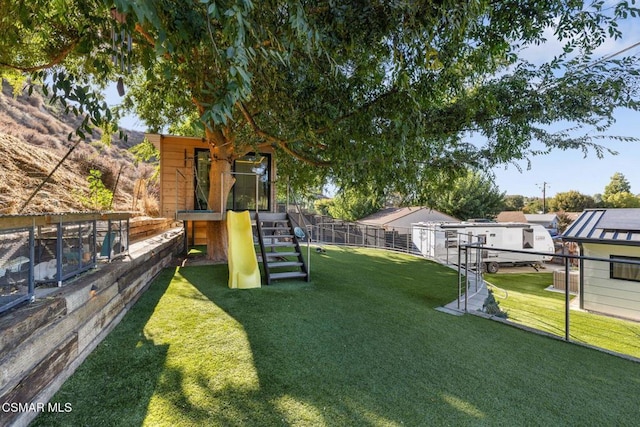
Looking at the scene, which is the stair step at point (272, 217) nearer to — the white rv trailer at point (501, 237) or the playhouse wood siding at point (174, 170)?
the playhouse wood siding at point (174, 170)

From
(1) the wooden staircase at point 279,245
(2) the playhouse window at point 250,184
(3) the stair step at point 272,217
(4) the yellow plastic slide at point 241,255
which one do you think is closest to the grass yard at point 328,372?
(4) the yellow plastic slide at point 241,255

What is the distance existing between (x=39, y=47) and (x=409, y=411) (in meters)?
7.10

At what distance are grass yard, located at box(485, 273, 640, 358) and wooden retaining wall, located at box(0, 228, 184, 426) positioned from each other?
216 inches

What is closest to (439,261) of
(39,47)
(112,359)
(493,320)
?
(493,320)

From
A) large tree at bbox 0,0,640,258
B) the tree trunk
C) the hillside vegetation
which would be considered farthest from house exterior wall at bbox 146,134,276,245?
large tree at bbox 0,0,640,258

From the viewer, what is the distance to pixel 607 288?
7.65 metres

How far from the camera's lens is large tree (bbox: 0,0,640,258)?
225 centimetres

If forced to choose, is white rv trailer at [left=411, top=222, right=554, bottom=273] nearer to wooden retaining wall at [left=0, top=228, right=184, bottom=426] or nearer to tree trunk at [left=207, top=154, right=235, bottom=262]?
tree trunk at [left=207, top=154, right=235, bottom=262]

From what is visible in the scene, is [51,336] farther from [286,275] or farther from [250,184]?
[250,184]

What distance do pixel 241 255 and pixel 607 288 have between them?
31.3 feet

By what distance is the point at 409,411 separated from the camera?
79.5 inches

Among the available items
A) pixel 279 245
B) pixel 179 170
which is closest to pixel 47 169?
pixel 179 170

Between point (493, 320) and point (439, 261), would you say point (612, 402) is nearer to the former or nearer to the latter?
point (493, 320)

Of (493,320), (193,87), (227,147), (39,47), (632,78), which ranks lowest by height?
(493,320)
